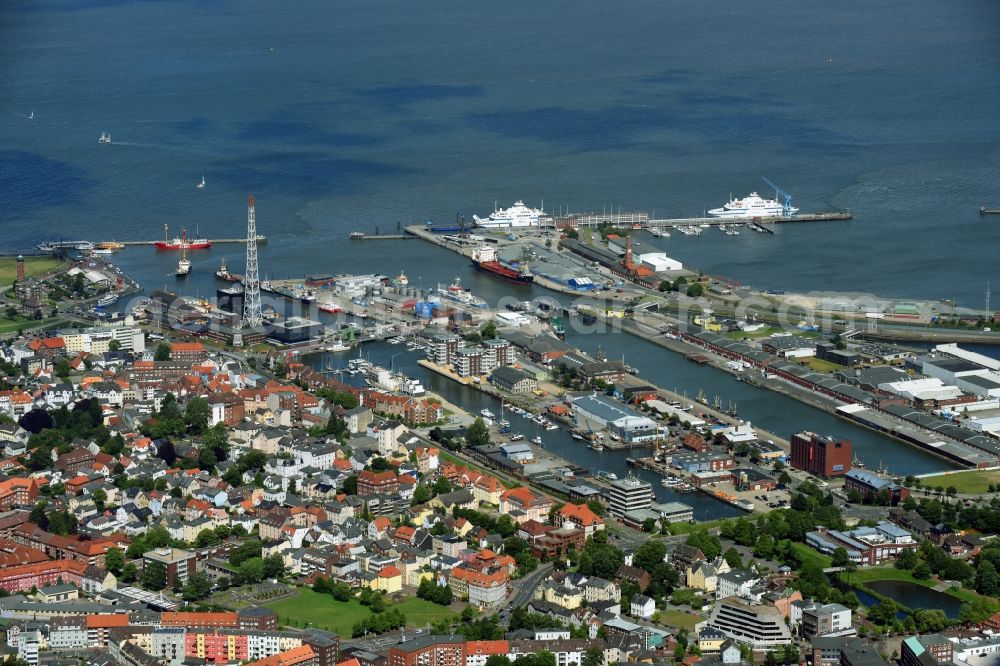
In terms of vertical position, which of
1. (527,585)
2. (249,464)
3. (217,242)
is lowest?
(217,242)

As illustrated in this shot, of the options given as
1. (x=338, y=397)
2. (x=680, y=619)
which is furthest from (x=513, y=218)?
(x=680, y=619)

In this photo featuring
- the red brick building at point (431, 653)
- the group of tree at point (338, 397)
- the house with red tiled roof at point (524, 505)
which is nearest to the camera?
the red brick building at point (431, 653)

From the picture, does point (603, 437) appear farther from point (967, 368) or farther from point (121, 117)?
point (121, 117)

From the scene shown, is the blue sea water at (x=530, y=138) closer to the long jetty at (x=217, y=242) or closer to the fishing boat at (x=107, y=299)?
the long jetty at (x=217, y=242)

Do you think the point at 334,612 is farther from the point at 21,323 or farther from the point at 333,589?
the point at 21,323

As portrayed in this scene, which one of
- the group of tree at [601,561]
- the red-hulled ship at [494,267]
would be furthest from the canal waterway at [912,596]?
the red-hulled ship at [494,267]

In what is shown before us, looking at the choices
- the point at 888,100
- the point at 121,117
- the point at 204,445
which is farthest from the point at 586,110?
the point at 204,445

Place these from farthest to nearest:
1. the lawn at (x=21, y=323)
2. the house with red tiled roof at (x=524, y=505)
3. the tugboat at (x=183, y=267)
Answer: the tugboat at (x=183, y=267) < the lawn at (x=21, y=323) < the house with red tiled roof at (x=524, y=505)
